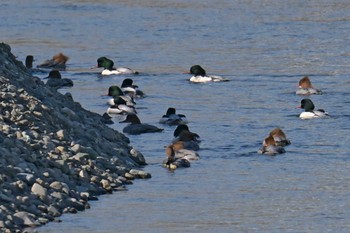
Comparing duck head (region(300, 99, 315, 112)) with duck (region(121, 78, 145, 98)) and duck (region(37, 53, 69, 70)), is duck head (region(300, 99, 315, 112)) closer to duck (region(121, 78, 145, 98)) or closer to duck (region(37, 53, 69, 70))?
duck (region(121, 78, 145, 98))

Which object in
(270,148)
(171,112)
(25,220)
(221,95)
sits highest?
(221,95)

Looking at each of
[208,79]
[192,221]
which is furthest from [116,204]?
[208,79]

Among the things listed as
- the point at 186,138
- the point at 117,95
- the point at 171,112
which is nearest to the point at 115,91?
the point at 117,95

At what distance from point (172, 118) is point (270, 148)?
4.48 m

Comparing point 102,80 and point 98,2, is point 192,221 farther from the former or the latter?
point 98,2

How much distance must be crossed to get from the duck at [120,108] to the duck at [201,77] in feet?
17.3

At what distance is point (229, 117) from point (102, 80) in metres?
9.22

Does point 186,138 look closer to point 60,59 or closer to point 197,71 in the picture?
point 197,71

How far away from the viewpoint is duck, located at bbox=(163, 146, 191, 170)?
2428cm

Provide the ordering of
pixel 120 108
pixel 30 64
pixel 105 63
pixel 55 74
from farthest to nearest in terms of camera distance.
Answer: pixel 30 64 → pixel 105 63 → pixel 55 74 → pixel 120 108

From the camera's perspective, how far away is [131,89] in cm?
3544

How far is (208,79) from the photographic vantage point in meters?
37.9

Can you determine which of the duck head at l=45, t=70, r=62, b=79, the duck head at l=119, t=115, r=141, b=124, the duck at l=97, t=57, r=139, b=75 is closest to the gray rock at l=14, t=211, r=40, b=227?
the duck head at l=119, t=115, r=141, b=124

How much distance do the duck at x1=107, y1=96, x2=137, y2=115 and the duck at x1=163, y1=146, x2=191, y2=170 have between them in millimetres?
6942
